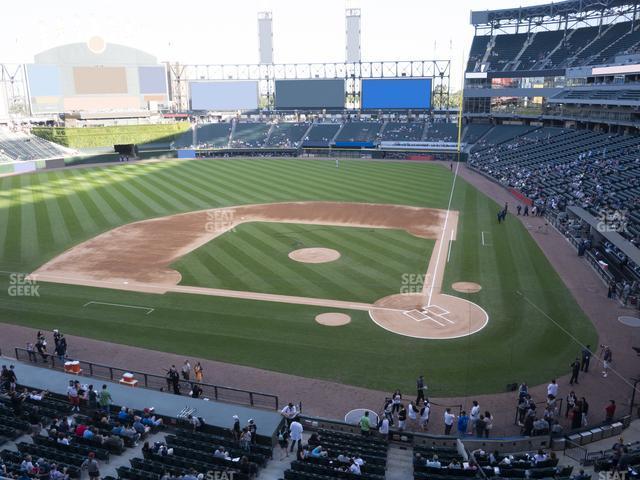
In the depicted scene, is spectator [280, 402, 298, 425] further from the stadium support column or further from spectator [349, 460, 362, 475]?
the stadium support column

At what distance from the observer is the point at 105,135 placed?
84812 millimetres

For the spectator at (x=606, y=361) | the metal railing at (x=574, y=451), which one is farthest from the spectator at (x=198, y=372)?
the spectator at (x=606, y=361)

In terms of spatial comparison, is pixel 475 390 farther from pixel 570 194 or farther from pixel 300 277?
pixel 570 194

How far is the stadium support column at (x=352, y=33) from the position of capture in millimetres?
112438

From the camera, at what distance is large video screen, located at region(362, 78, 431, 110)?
309ft

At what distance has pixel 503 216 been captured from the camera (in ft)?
136

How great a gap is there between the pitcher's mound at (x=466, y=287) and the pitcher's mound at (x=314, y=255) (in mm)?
8062

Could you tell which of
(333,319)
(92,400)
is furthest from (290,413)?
(333,319)

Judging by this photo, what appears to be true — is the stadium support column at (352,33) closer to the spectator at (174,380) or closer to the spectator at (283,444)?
the spectator at (174,380)

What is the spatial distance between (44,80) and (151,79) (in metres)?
18.5

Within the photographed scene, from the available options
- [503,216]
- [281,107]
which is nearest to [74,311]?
[503,216]

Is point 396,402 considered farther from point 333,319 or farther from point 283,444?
point 333,319

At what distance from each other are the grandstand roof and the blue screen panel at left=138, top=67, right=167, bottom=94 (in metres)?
58.5

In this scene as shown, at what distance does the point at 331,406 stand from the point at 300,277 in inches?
492
